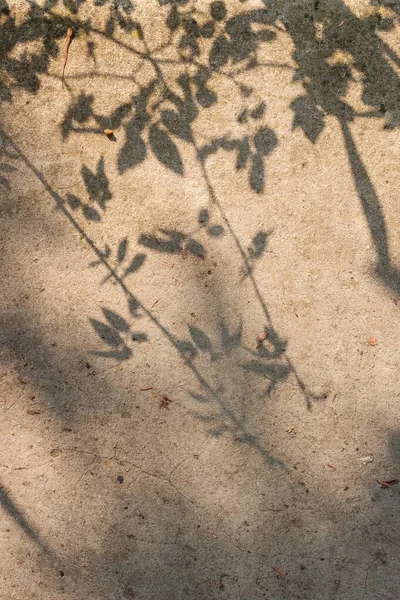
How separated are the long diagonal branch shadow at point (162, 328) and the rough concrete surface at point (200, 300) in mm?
17

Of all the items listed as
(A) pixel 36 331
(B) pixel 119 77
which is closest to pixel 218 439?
(A) pixel 36 331

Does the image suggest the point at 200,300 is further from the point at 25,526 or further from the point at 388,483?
the point at 25,526

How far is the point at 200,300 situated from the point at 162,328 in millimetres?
287

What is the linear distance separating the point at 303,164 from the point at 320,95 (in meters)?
0.43

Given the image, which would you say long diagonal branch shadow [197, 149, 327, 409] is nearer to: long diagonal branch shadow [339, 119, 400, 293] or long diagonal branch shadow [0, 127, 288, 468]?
long diagonal branch shadow [0, 127, 288, 468]

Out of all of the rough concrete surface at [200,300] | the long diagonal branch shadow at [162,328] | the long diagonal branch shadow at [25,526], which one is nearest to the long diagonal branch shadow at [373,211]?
the rough concrete surface at [200,300]

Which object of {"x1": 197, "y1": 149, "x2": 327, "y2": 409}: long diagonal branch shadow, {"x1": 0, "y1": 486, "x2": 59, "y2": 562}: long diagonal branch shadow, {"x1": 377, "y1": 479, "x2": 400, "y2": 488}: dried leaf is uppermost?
{"x1": 197, "y1": 149, "x2": 327, "y2": 409}: long diagonal branch shadow

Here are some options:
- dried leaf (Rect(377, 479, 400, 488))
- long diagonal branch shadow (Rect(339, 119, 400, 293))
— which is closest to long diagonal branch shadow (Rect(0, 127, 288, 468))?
dried leaf (Rect(377, 479, 400, 488))

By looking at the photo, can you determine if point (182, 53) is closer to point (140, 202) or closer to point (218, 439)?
point (140, 202)

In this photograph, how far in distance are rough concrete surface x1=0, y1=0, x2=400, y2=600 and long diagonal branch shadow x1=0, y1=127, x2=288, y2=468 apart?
0.06 feet

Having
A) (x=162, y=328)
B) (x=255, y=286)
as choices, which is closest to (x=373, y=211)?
(x=255, y=286)

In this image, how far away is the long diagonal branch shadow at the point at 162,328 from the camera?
3.42 m

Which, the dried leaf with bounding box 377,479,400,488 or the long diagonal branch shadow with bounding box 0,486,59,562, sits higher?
the long diagonal branch shadow with bounding box 0,486,59,562

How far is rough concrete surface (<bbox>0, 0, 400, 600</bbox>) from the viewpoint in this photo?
3406mm
